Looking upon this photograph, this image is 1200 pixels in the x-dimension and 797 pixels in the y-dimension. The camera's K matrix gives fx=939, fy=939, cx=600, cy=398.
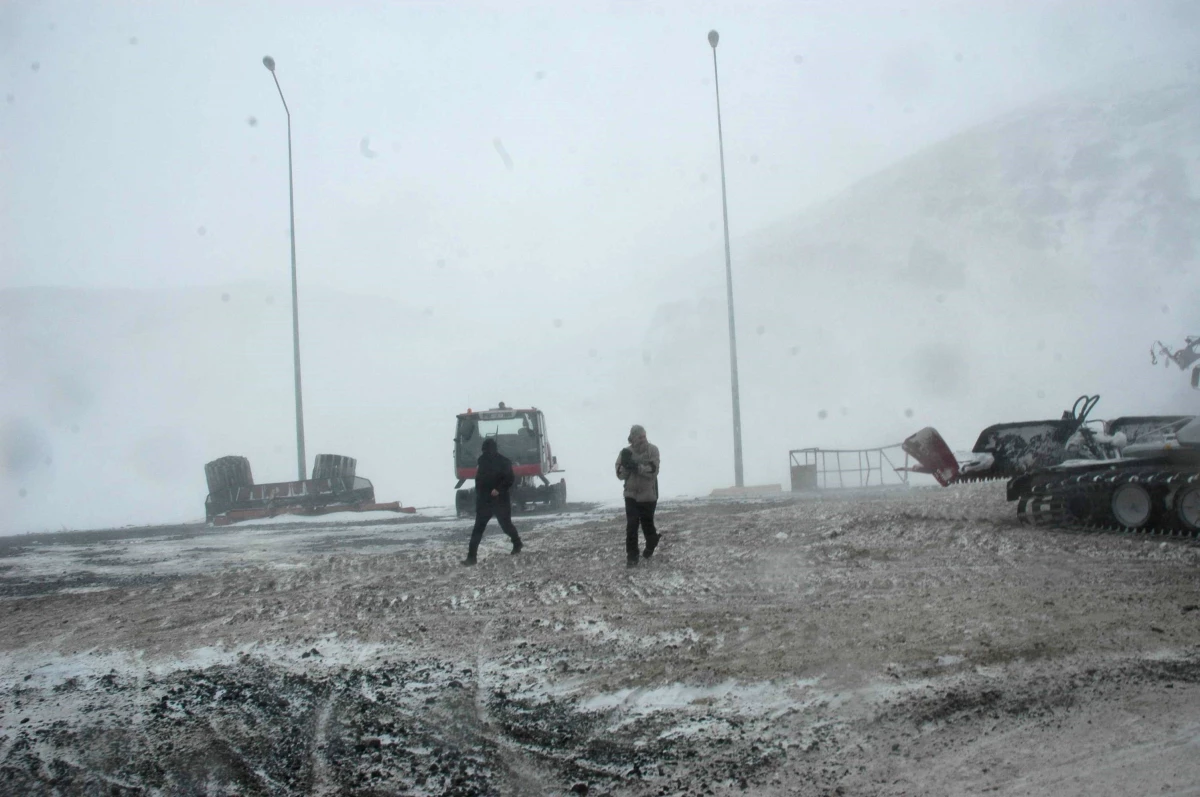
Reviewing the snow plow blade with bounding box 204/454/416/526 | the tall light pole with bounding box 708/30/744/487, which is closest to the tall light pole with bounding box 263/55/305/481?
the snow plow blade with bounding box 204/454/416/526

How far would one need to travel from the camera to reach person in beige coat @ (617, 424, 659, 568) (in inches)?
416

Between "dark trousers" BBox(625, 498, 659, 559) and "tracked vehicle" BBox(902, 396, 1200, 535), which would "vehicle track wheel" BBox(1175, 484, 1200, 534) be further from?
"dark trousers" BBox(625, 498, 659, 559)

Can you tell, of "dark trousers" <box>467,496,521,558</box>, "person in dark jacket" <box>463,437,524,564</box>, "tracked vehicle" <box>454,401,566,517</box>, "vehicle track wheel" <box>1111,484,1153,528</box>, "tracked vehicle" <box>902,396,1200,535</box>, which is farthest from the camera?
"tracked vehicle" <box>454,401,566,517</box>

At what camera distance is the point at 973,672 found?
16.5ft

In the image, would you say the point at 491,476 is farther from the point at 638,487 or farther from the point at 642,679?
the point at 642,679

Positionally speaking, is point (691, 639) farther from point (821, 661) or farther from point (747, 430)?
point (747, 430)

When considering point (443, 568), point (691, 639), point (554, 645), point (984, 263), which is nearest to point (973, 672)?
point (691, 639)

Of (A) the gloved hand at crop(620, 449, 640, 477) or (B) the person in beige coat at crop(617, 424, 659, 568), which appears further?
(A) the gloved hand at crop(620, 449, 640, 477)

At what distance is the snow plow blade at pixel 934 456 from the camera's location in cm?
1334

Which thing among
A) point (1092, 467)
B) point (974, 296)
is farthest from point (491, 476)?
point (974, 296)

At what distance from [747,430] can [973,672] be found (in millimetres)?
58405

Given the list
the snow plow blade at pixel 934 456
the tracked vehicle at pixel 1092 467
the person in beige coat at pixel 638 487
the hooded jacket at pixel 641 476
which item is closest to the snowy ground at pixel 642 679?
the person in beige coat at pixel 638 487

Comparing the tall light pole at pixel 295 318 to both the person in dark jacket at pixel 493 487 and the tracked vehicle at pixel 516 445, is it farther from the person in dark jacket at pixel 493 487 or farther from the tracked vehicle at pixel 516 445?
the person in dark jacket at pixel 493 487

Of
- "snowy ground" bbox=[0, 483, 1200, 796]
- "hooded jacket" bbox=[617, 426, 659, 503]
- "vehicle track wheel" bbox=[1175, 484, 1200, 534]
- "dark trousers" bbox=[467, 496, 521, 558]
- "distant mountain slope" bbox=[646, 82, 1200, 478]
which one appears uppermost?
"distant mountain slope" bbox=[646, 82, 1200, 478]
